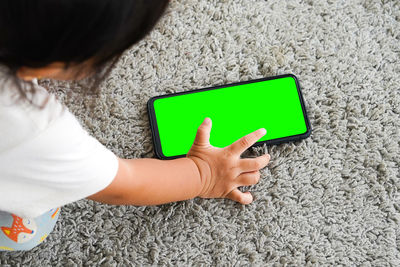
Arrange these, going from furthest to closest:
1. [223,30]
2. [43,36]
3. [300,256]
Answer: [223,30], [300,256], [43,36]

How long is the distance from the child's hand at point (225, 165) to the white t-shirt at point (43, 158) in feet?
0.62

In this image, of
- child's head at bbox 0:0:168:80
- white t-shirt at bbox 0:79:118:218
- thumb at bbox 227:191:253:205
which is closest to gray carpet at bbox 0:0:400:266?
thumb at bbox 227:191:253:205

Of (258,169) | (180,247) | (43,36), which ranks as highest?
(43,36)

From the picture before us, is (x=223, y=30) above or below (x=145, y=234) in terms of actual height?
above

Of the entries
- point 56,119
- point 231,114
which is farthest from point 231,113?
point 56,119

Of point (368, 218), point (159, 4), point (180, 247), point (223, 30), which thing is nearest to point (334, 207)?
point (368, 218)

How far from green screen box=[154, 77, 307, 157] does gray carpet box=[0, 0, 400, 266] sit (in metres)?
0.03

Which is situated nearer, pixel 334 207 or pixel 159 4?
pixel 159 4

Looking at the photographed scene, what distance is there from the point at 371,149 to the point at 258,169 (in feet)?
0.64

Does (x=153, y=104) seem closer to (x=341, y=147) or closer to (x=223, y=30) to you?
(x=223, y=30)

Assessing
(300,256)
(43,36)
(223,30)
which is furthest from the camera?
(223,30)

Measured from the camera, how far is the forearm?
58 centimetres

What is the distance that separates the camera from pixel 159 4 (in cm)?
39

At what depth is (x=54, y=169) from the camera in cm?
45
